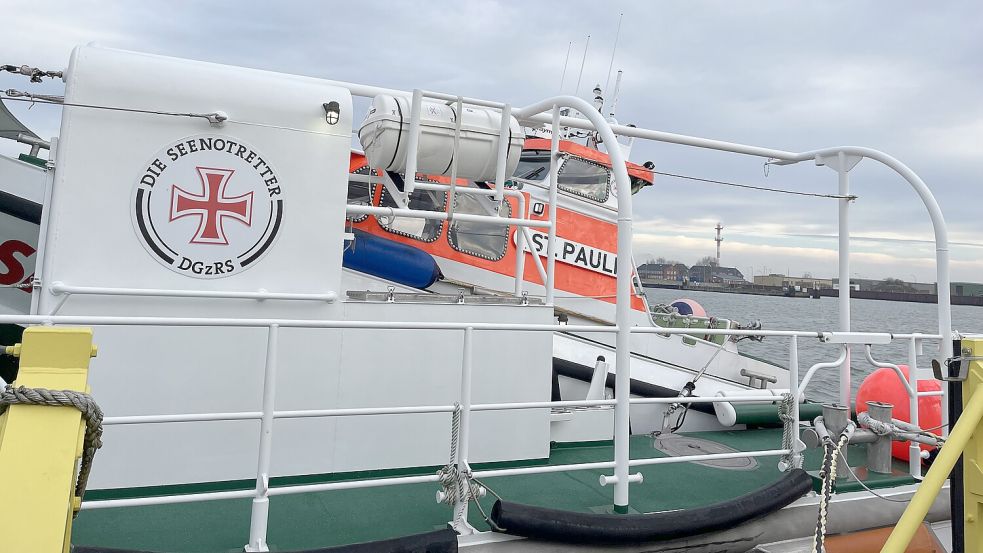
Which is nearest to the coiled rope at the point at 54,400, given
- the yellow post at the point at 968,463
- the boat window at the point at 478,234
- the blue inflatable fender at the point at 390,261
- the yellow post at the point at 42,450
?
the yellow post at the point at 42,450

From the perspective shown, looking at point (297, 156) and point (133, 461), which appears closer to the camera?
point (133, 461)

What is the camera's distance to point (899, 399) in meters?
4.66

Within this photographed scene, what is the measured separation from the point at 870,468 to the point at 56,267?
4.82m

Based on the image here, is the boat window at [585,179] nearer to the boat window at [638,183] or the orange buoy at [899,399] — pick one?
the boat window at [638,183]

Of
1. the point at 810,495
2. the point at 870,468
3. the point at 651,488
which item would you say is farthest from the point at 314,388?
the point at 870,468

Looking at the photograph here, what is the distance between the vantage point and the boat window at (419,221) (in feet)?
20.8

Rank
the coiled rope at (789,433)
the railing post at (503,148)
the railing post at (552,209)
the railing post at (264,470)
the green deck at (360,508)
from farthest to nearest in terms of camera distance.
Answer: the railing post at (552,209) < the railing post at (503,148) < the coiled rope at (789,433) < the green deck at (360,508) < the railing post at (264,470)

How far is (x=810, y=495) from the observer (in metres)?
3.65

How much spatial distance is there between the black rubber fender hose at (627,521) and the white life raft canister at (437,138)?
205cm

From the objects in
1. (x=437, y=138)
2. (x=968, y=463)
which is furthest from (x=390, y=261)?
(x=968, y=463)

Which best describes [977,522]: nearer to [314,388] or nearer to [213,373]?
[314,388]

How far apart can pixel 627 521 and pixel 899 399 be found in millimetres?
2881

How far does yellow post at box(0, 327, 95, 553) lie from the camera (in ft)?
4.37

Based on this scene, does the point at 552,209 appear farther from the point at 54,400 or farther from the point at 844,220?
the point at 54,400
